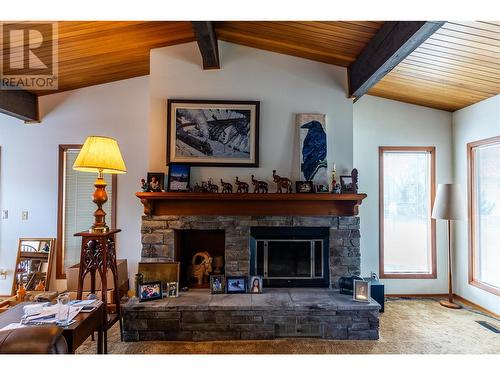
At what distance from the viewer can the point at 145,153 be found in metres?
4.08

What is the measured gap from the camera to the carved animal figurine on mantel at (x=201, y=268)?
11.3 feet

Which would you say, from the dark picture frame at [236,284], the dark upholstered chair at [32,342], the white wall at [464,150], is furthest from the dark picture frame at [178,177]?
the white wall at [464,150]

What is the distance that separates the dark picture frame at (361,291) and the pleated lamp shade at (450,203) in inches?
60.3

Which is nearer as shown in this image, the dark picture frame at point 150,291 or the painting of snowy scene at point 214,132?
the dark picture frame at point 150,291

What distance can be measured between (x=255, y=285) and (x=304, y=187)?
1236 millimetres

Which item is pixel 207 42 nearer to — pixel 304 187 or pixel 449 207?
pixel 304 187

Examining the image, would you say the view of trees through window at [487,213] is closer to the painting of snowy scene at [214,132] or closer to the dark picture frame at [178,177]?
the painting of snowy scene at [214,132]

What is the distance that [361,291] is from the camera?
3016 mm

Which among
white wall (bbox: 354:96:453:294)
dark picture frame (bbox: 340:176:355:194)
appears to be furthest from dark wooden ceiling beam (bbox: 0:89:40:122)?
white wall (bbox: 354:96:453:294)

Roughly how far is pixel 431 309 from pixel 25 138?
5.84m

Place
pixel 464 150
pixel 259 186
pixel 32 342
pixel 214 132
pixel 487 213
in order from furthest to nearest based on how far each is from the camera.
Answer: pixel 464 150 → pixel 487 213 → pixel 214 132 → pixel 259 186 → pixel 32 342

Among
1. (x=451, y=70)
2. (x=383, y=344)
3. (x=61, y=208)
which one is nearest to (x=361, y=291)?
(x=383, y=344)
